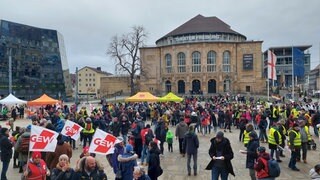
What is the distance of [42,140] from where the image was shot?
310 inches

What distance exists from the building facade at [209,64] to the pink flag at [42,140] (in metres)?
64.7

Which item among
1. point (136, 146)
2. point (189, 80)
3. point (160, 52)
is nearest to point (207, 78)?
point (189, 80)

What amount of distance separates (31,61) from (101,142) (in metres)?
69.9

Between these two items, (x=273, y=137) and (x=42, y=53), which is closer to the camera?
(x=273, y=137)

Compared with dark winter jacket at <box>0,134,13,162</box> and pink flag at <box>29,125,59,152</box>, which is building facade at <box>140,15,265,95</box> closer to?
dark winter jacket at <box>0,134,13,162</box>

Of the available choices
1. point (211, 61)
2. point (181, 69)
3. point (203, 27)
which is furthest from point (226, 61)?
point (203, 27)

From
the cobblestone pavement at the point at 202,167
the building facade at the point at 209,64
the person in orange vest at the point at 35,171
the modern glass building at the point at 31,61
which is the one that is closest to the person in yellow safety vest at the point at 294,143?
the cobblestone pavement at the point at 202,167

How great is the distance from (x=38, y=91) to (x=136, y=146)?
6643 cm

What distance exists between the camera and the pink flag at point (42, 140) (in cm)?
776

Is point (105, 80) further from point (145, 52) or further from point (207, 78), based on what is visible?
point (207, 78)

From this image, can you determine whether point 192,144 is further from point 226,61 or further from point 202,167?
point 226,61

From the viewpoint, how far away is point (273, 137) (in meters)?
11.1

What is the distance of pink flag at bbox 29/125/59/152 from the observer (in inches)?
306

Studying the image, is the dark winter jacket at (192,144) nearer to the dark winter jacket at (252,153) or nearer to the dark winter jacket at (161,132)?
the dark winter jacket at (252,153)
